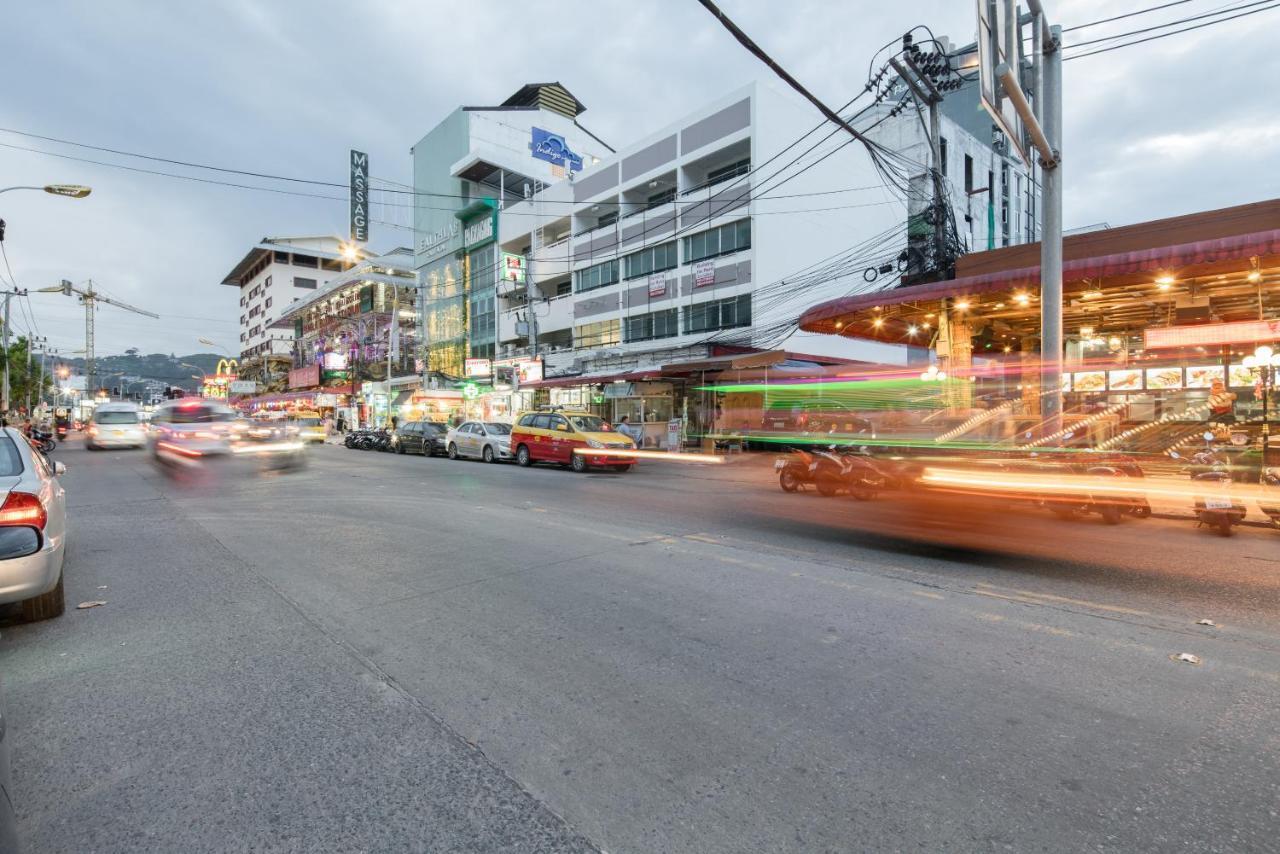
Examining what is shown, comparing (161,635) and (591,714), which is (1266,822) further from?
(161,635)

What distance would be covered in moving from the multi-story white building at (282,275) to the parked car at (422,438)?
6777 cm

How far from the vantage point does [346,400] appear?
194ft

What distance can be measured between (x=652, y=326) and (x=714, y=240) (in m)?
5.51

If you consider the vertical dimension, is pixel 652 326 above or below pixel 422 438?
above

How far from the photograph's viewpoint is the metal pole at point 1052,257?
11.2 meters

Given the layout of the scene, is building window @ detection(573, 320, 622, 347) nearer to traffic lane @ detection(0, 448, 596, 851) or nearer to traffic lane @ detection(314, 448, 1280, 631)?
traffic lane @ detection(314, 448, 1280, 631)

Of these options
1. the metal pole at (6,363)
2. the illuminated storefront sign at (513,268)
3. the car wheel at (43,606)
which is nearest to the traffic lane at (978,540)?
the car wheel at (43,606)

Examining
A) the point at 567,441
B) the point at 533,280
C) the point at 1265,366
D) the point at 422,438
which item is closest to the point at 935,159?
the point at 1265,366

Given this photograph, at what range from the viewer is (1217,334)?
13.2 m

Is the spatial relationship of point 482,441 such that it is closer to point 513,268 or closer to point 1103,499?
point 1103,499

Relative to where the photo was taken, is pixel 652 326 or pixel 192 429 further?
pixel 652 326

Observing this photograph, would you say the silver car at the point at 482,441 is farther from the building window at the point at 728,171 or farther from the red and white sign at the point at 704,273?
the building window at the point at 728,171

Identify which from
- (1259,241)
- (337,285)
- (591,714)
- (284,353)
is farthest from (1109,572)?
(284,353)

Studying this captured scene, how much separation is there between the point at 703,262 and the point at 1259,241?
66.4ft
